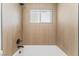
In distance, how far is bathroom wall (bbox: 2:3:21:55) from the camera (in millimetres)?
1551

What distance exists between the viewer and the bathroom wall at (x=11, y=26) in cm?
155

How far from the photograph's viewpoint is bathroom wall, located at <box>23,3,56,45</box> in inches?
63.0

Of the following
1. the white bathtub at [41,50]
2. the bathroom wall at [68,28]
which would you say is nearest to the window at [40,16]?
the bathroom wall at [68,28]

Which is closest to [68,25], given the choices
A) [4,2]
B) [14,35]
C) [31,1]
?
[31,1]

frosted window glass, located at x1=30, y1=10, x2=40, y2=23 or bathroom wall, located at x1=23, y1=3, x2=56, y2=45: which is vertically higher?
frosted window glass, located at x1=30, y1=10, x2=40, y2=23

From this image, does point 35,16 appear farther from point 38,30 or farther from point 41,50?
point 41,50

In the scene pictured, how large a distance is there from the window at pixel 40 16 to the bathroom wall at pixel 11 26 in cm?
15

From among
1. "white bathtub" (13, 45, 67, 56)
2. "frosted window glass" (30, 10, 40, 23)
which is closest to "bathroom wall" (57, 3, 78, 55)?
"white bathtub" (13, 45, 67, 56)

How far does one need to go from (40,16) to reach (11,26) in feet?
1.13

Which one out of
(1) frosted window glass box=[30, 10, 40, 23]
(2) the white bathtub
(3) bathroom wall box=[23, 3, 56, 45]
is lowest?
(2) the white bathtub

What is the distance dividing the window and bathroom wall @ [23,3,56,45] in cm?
4

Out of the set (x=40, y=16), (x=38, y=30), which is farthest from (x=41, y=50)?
(x=40, y=16)

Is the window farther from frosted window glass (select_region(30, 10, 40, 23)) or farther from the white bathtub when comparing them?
the white bathtub

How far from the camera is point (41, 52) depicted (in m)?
1.63
